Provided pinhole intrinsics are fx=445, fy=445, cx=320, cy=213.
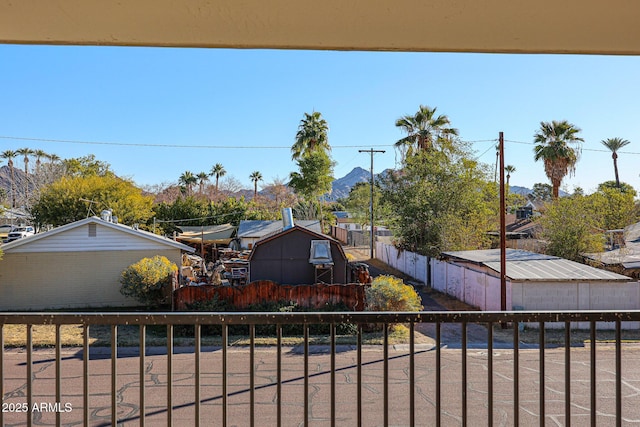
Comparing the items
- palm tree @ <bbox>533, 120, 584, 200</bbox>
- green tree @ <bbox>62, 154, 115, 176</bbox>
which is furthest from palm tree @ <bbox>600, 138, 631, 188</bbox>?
green tree @ <bbox>62, 154, 115, 176</bbox>

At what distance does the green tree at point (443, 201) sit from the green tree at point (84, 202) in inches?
475

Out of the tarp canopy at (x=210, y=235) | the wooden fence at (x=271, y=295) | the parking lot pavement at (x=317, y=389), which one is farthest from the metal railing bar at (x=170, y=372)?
the tarp canopy at (x=210, y=235)

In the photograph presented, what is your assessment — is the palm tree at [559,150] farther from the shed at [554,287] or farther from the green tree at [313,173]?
the green tree at [313,173]

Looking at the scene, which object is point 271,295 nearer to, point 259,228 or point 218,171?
point 259,228

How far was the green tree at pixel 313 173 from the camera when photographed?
29688 millimetres

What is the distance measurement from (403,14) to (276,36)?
1.68 ft

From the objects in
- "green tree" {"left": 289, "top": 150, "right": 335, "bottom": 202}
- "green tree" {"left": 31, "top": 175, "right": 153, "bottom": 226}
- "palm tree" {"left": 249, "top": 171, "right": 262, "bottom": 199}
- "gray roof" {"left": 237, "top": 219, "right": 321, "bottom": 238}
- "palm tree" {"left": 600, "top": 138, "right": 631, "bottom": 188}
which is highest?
"palm tree" {"left": 600, "top": 138, "right": 631, "bottom": 188}

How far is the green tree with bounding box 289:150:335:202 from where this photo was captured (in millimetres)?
29688

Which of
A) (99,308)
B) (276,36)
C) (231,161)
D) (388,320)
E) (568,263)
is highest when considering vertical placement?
(231,161)

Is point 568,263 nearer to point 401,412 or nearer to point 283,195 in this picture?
point 401,412

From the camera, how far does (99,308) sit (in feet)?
44.3

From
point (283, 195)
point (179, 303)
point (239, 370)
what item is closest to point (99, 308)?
point (179, 303)

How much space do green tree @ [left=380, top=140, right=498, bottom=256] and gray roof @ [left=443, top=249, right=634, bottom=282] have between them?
2.98 metres

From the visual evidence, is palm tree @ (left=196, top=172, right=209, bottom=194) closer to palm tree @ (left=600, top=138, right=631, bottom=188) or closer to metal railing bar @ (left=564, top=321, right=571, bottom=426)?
palm tree @ (left=600, top=138, right=631, bottom=188)
